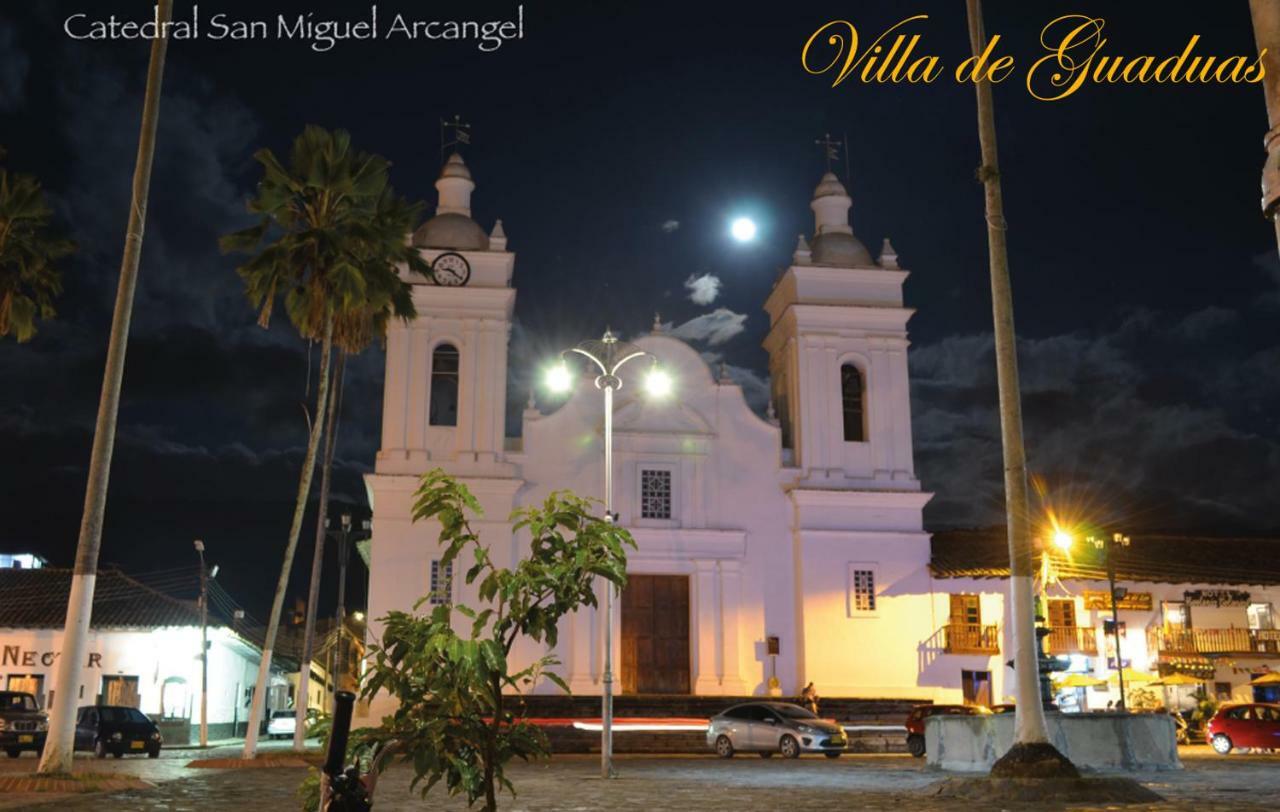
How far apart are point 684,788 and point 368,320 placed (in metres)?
15.9

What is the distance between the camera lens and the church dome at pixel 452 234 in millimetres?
40906

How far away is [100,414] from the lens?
1841 cm

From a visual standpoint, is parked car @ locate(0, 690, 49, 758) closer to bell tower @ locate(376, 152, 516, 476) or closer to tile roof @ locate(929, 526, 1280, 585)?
bell tower @ locate(376, 152, 516, 476)

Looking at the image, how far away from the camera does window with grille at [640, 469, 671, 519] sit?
40.2 metres

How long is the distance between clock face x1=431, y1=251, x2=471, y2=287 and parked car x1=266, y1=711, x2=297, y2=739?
911 inches

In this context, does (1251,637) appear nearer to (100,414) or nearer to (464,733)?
(100,414)

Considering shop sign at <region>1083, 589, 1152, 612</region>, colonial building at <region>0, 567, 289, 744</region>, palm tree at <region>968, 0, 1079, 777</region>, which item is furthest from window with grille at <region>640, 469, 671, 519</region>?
palm tree at <region>968, 0, 1079, 777</region>

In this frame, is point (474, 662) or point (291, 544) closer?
point (474, 662)

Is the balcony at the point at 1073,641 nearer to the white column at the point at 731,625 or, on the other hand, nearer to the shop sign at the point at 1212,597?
the shop sign at the point at 1212,597

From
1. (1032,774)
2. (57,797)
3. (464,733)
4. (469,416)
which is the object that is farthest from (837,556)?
(464,733)

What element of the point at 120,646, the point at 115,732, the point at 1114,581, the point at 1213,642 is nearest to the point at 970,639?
the point at 1114,581

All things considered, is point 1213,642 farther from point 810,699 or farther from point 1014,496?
point 1014,496

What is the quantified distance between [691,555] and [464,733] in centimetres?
3192

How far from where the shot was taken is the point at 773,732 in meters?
30.0
